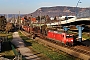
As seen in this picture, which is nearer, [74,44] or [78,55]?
[78,55]

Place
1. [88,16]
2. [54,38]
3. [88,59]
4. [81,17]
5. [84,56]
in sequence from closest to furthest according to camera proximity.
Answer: [88,59]
[84,56]
[88,16]
[81,17]
[54,38]

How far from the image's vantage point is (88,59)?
24172mm

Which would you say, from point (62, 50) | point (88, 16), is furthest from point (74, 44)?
point (88, 16)

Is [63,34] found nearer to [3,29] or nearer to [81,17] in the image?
[81,17]

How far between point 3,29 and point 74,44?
66.7 m

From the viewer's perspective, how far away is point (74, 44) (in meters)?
39.0

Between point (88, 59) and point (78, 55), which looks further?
point (78, 55)

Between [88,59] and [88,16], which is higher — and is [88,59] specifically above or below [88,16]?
below

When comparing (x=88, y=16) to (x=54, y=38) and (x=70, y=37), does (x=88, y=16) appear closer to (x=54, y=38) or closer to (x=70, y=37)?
(x=70, y=37)

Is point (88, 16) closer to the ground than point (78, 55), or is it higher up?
higher up

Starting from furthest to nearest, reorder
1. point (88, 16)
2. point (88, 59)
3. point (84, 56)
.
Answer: point (88, 16) → point (84, 56) → point (88, 59)

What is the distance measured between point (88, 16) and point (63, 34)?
7.95m

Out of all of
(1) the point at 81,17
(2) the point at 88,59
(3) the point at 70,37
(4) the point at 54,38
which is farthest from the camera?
(4) the point at 54,38

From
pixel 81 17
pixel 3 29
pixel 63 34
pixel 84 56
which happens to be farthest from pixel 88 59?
pixel 3 29
